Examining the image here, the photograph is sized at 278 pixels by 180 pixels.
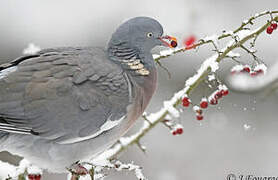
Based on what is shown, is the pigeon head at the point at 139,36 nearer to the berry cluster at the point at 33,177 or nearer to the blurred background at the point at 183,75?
the berry cluster at the point at 33,177

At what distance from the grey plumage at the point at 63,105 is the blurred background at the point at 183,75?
2.42m

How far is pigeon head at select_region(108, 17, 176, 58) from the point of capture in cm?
279

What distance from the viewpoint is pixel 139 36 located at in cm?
281

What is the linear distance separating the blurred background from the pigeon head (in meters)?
2.07

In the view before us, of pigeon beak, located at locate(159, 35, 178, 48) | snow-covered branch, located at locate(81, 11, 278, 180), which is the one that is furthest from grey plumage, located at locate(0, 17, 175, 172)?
pigeon beak, located at locate(159, 35, 178, 48)

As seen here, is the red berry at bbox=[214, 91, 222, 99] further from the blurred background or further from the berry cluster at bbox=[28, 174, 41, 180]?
the blurred background

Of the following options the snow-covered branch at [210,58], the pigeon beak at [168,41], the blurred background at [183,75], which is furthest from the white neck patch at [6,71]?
the blurred background at [183,75]

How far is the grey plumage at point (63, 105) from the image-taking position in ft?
8.15

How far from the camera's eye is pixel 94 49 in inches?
109

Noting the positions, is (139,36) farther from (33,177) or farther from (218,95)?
(33,177)

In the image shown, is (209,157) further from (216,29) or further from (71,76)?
(71,76)

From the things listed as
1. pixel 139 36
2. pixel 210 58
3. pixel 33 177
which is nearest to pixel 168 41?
pixel 139 36

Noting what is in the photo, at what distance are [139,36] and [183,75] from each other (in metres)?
4.12

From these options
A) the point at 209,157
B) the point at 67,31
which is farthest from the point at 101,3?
the point at 209,157
